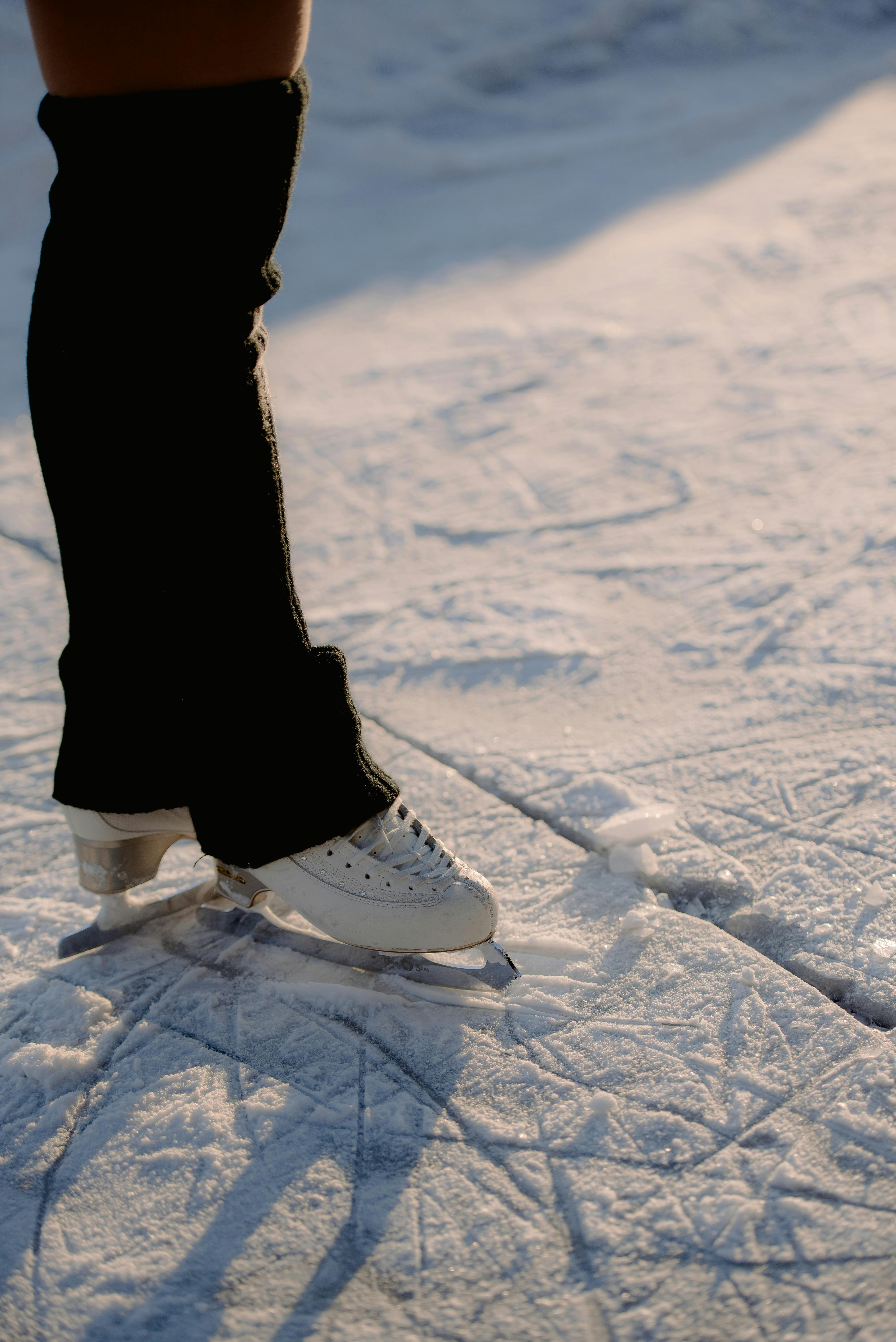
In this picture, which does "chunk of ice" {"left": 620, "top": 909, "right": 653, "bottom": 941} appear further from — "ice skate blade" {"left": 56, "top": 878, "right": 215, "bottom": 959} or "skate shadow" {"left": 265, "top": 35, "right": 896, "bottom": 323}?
"skate shadow" {"left": 265, "top": 35, "right": 896, "bottom": 323}

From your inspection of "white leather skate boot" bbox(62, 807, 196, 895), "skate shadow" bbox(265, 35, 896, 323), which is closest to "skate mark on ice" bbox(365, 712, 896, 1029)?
"white leather skate boot" bbox(62, 807, 196, 895)

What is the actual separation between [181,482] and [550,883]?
687mm

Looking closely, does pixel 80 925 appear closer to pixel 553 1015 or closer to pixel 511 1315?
pixel 553 1015

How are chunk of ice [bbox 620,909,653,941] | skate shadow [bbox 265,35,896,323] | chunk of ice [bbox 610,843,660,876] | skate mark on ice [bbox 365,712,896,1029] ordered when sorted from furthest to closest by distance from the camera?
skate shadow [bbox 265,35,896,323]
chunk of ice [bbox 610,843,660,876]
chunk of ice [bbox 620,909,653,941]
skate mark on ice [bbox 365,712,896,1029]

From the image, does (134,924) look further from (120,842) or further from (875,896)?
(875,896)

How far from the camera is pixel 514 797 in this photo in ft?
4.80

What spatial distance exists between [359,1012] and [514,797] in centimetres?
45

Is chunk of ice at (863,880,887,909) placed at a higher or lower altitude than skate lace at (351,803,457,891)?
lower

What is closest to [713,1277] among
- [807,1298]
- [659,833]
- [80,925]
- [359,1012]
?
[807,1298]

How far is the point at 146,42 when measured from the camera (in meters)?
0.83

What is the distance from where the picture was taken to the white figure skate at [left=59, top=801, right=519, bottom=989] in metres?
1.09

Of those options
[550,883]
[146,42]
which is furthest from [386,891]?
[146,42]

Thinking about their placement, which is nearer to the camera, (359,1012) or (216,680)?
(216,680)

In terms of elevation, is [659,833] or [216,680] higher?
[216,680]
